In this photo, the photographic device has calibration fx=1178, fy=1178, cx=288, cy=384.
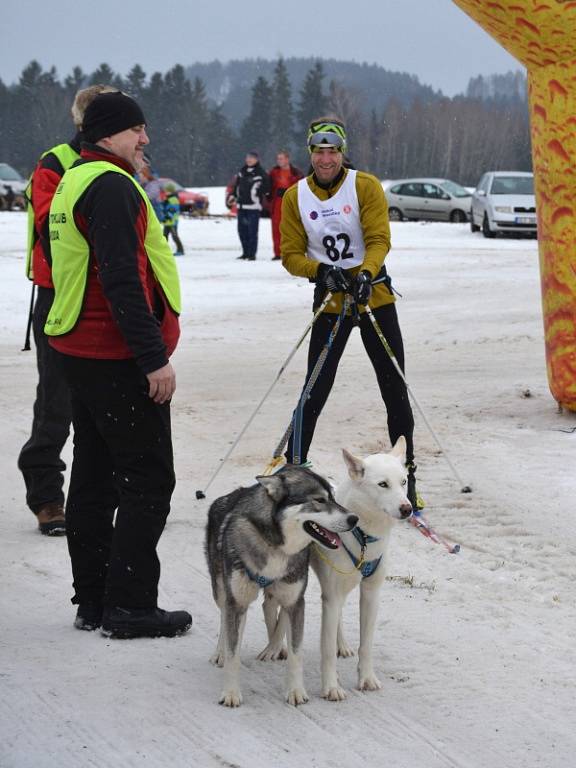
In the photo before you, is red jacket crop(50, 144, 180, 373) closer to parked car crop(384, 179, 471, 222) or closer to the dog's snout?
the dog's snout

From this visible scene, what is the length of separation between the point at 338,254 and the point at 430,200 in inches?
1076

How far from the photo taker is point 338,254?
240 inches

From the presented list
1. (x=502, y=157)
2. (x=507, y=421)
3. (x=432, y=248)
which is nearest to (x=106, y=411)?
(x=507, y=421)

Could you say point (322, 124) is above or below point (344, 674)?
above

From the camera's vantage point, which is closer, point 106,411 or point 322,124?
point 106,411

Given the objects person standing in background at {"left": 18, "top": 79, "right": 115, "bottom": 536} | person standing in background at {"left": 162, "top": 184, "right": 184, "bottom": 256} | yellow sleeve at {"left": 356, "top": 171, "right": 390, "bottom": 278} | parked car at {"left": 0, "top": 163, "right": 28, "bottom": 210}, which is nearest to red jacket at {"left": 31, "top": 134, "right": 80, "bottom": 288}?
person standing in background at {"left": 18, "top": 79, "right": 115, "bottom": 536}

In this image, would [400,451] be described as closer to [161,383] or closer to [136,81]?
[161,383]

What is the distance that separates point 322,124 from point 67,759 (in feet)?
11.5

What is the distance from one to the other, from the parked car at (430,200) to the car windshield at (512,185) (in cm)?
637

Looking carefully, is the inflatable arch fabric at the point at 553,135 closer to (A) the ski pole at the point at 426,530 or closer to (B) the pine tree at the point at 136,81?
(A) the ski pole at the point at 426,530

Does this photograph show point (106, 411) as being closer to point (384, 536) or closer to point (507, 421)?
point (384, 536)

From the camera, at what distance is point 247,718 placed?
3928mm

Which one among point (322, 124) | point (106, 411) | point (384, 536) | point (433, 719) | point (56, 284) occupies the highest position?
point (322, 124)

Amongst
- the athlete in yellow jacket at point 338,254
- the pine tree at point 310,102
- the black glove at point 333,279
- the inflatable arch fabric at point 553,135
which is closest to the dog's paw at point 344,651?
the athlete in yellow jacket at point 338,254
